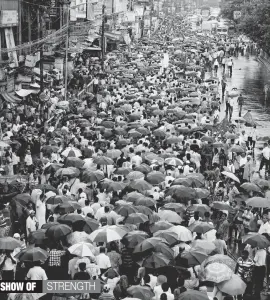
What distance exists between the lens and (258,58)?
69750 mm

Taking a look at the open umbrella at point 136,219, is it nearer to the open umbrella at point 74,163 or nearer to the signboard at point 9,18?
the open umbrella at point 74,163

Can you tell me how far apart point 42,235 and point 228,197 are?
550 centimetres

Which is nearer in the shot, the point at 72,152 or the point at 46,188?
the point at 46,188

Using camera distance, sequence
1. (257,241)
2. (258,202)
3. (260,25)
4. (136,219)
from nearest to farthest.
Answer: (257,241)
(136,219)
(258,202)
(260,25)

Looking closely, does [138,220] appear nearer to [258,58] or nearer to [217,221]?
[217,221]

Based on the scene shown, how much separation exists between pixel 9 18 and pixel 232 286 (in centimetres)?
2356

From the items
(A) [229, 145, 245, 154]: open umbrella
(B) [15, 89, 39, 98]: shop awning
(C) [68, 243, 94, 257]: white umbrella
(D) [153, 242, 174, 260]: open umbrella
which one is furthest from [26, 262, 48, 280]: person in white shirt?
(B) [15, 89, 39, 98]: shop awning

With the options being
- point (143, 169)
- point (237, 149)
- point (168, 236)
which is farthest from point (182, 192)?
point (237, 149)

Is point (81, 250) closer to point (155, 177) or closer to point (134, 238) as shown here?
point (134, 238)

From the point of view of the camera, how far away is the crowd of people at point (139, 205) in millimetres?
11648

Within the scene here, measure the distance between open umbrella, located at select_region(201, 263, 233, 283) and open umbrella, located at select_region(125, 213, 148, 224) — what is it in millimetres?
2567

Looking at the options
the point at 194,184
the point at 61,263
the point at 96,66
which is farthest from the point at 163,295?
the point at 96,66

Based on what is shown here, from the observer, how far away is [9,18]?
A: 31.8 metres

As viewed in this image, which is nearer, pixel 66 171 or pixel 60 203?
pixel 60 203
